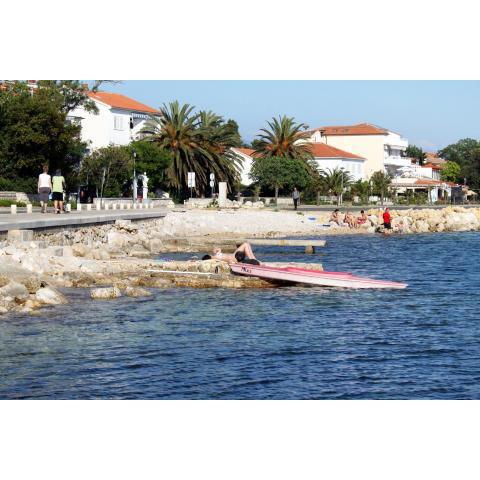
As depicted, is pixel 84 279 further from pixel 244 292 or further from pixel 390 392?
pixel 390 392

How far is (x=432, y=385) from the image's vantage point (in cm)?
1589

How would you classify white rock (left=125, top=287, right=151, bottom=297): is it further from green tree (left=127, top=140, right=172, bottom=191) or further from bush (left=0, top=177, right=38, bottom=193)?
green tree (left=127, top=140, right=172, bottom=191)

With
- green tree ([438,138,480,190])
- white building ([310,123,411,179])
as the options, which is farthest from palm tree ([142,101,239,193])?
green tree ([438,138,480,190])

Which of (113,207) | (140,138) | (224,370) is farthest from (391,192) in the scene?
(224,370)

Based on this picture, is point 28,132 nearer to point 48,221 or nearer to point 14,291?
point 48,221

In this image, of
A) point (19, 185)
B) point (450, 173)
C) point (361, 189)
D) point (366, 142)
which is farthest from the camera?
point (450, 173)

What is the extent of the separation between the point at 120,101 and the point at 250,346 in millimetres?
66406

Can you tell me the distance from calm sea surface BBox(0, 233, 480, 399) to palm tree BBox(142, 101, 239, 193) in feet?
160

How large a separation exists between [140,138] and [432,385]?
220 ft

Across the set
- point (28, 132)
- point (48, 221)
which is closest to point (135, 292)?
point (48, 221)

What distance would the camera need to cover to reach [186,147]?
77.2 m

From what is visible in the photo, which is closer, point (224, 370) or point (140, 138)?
point (224, 370)

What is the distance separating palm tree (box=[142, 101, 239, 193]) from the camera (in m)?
76.9

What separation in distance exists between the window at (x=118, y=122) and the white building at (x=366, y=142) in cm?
4838
